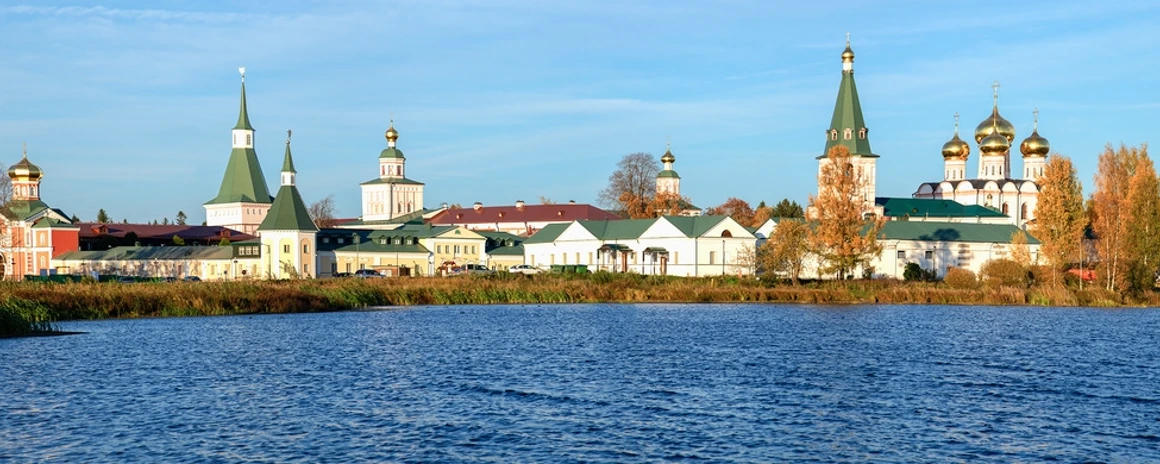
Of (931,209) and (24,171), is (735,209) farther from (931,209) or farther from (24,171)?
(24,171)

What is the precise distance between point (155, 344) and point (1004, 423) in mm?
25173

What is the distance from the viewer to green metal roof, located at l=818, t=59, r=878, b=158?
4099 inches

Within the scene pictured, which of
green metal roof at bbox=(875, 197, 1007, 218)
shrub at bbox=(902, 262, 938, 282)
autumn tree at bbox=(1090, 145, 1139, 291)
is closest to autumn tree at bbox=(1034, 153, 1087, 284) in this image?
autumn tree at bbox=(1090, 145, 1139, 291)

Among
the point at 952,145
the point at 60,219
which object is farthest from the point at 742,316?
the point at 952,145

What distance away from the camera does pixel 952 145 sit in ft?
419

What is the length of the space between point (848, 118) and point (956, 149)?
90.6 ft

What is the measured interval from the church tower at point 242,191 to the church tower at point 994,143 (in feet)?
228

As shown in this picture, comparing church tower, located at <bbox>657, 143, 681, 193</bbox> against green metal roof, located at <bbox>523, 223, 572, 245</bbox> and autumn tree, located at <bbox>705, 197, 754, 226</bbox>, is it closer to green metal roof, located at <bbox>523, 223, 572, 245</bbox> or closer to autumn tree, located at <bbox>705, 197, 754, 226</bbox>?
autumn tree, located at <bbox>705, 197, 754, 226</bbox>

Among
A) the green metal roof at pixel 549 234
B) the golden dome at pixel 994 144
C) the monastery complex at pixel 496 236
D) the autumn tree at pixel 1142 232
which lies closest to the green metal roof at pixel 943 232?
the monastery complex at pixel 496 236

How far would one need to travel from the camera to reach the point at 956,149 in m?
128

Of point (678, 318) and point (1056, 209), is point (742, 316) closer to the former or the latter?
point (678, 318)

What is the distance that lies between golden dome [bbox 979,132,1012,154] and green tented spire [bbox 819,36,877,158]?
Result: 2236 cm

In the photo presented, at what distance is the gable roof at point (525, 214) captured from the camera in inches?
5341

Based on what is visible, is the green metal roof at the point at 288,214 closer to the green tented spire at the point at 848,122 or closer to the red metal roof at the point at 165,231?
the red metal roof at the point at 165,231
